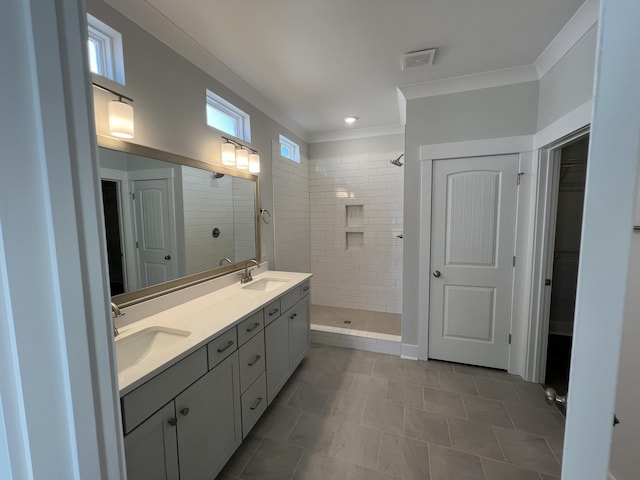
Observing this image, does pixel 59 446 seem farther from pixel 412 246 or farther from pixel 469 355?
pixel 469 355

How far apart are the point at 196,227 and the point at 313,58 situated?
1.54m

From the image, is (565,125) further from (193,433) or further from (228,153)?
(193,433)

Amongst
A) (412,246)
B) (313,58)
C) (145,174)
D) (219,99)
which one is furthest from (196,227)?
(412,246)

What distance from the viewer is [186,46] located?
183 centimetres

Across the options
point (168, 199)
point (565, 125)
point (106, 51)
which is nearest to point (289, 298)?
point (168, 199)

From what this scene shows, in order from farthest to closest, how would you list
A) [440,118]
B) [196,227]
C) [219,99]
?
[440,118], [219,99], [196,227]

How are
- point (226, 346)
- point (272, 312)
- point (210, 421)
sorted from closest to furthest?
point (210, 421), point (226, 346), point (272, 312)

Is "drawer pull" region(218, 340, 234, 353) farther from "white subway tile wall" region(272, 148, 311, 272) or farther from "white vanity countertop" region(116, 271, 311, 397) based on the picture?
"white subway tile wall" region(272, 148, 311, 272)

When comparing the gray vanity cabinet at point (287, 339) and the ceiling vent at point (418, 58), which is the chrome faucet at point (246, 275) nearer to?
the gray vanity cabinet at point (287, 339)

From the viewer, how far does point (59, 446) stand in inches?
17.3

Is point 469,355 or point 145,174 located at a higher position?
point 145,174

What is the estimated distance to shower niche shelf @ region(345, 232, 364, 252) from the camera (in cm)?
395

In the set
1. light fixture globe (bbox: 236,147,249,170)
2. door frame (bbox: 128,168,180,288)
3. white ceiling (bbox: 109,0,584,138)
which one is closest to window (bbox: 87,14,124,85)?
white ceiling (bbox: 109,0,584,138)

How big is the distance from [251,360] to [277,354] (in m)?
0.37
